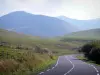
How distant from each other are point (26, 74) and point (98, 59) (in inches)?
1709

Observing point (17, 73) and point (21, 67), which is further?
point (21, 67)

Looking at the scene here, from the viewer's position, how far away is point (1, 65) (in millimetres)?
29953

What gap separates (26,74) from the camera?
102ft

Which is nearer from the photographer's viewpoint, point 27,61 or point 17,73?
point 17,73

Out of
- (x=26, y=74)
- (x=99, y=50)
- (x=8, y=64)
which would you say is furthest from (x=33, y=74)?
(x=99, y=50)

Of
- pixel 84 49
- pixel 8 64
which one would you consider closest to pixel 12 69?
pixel 8 64

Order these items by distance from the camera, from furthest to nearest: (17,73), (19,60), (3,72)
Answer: (19,60) → (17,73) → (3,72)

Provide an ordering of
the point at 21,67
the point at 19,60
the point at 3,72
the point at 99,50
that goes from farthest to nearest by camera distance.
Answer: the point at 99,50, the point at 19,60, the point at 21,67, the point at 3,72

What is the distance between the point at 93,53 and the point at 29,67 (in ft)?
128

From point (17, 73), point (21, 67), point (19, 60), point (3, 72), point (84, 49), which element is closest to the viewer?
point (3, 72)

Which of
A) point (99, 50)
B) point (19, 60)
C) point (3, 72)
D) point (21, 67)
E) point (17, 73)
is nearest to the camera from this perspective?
point (3, 72)

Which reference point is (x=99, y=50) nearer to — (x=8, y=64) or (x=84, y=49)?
(x=84, y=49)

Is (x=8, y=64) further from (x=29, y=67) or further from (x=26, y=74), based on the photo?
(x=29, y=67)

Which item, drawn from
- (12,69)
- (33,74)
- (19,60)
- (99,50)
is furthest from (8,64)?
(99,50)
